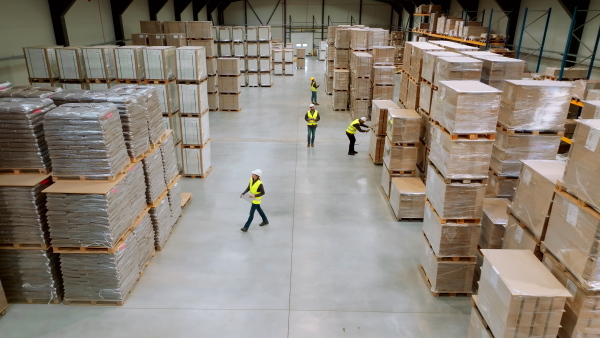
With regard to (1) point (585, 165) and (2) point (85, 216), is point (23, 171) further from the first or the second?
(1) point (585, 165)

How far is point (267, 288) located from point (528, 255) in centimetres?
372

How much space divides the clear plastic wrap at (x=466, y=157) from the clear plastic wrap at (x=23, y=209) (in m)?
5.78

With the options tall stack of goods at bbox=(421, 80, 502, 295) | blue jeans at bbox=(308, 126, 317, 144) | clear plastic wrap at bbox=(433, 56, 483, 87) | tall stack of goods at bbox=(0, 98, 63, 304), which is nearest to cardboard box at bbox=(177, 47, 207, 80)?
tall stack of goods at bbox=(0, 98, 63, 304)

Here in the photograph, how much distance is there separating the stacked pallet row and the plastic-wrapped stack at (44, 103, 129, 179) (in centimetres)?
421

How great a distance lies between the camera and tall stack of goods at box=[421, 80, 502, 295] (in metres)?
5.60

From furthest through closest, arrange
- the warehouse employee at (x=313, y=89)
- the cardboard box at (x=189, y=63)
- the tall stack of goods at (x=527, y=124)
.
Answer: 1. the warehouse employee at (x=313, y=89)
2. the cardboard box at (x=189, y=63)
3. the tall stack of goods at (x=527, y=124)

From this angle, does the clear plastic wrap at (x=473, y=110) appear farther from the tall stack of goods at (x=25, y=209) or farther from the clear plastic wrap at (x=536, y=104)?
the tall stack of goods at (x=25, y=209)

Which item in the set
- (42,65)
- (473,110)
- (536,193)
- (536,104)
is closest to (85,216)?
(473,110)

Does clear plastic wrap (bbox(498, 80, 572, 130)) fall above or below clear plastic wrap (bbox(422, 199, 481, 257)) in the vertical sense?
above

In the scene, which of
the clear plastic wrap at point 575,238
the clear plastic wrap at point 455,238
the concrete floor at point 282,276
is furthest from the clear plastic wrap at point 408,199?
the clear plastic wrap at point 575,238

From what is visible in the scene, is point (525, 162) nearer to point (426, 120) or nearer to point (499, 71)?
point (499, 71)

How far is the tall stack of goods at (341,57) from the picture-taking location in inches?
693

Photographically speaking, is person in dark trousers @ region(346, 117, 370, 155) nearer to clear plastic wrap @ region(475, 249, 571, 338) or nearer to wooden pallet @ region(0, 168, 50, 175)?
clear plastic wrap @ region(475, 249, 571, 338)

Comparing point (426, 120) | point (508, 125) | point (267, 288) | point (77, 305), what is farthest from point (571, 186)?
point (77, 305)
